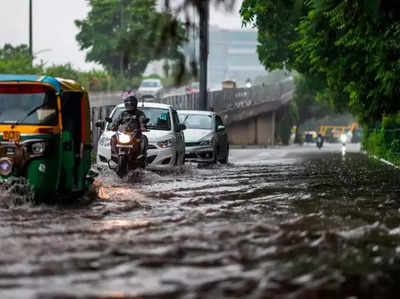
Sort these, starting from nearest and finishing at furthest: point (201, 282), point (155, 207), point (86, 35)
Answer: point (201, 282)
point (155, 207)
point (86, 35)

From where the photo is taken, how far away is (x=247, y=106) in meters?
67.7

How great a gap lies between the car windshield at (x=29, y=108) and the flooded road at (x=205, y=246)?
3.69 feet

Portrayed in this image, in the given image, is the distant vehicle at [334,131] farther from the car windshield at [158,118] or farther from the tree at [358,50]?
the car windshield at [158,118]

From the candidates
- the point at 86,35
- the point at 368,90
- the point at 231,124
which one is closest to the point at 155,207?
the point at 368,90

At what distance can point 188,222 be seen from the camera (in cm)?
1145

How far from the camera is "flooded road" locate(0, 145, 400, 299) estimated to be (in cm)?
716

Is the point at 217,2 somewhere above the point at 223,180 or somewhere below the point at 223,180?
above

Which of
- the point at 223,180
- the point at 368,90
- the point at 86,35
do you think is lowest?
the point at 223,180

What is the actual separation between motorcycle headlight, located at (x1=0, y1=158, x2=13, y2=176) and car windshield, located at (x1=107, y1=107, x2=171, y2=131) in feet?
32.2

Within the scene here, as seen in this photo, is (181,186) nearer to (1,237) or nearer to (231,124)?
(1,237)

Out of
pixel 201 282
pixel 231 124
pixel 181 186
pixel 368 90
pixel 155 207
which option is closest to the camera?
pixel 201 282

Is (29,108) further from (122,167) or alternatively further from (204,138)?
(204,138)

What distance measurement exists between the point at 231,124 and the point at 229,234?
189 feet

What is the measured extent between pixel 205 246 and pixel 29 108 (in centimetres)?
518
